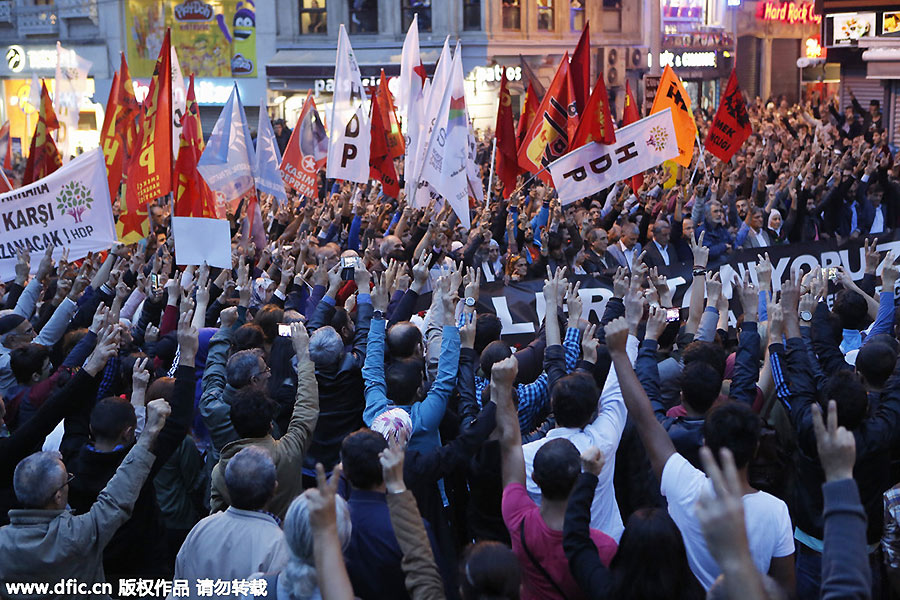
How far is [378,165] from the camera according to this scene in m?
13.5

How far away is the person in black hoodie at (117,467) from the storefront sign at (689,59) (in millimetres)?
35620

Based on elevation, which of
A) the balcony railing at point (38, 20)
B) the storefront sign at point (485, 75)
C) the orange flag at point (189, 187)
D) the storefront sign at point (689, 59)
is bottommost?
the orange flag at point (189, 187)

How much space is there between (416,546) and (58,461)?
1503 millimetres

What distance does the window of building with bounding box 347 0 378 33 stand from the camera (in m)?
33.9

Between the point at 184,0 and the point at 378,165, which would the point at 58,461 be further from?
Answer: the point at 184,0

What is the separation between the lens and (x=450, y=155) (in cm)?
1201

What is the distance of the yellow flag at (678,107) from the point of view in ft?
43.9

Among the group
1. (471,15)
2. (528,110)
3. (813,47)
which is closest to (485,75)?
(471,15)

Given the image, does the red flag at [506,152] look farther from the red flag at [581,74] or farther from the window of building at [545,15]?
the window of building at [545,15]

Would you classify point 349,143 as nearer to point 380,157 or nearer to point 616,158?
point 380,157

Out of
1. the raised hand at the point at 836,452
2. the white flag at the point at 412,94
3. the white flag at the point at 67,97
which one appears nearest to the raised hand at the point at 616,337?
the raised hand at the point at 836,452

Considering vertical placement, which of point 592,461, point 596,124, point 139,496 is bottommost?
point 139,496

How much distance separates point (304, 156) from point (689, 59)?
2848 centimetres

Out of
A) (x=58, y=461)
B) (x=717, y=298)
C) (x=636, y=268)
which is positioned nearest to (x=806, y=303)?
(x=717, y=298)
